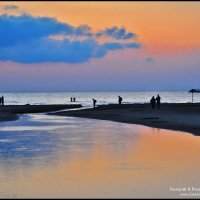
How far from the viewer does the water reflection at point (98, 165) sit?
1345cm

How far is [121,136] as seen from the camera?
91.9 feet

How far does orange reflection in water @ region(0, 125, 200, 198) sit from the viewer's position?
13242 millimetres

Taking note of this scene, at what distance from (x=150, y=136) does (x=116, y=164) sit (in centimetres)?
1063

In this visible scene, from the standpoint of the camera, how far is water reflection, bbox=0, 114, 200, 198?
13.4 meters

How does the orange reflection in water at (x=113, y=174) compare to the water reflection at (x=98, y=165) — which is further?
the water reflection at (x=98, y=165)

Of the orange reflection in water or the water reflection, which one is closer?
the orange reflection in water

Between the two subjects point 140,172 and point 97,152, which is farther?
point 97,152

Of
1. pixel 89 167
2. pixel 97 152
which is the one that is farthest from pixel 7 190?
pixel 97 152

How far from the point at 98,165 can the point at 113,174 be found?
196 cm

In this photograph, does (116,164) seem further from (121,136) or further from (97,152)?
(121,136)

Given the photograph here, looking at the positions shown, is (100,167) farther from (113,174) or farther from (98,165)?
(113,174)

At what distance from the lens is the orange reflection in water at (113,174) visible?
521 inches

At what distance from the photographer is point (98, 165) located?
17.6 meters

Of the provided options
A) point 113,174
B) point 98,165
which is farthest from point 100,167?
point 113,174
